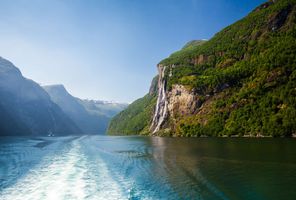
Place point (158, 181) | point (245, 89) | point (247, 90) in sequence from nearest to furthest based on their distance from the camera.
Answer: point (158, 181) < point (247, 90) < point (245, 89)

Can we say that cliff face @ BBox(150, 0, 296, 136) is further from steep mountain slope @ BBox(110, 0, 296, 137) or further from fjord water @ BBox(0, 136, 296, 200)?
fjord water @ BBox(0, 136, 296, 200)

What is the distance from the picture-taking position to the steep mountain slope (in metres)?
122

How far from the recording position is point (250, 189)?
25.5 m

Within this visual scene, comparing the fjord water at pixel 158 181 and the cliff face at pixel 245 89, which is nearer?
the fjord water at pixel 158 181

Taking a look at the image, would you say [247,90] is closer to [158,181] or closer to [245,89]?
[245,89]

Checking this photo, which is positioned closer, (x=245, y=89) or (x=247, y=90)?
(x=247, y=90)

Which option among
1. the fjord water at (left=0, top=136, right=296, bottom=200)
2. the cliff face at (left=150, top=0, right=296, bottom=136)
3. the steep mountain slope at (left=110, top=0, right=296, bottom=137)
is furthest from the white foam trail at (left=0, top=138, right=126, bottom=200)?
the steep mountain slope at (left=110, top=0, right=296, bottom=137)

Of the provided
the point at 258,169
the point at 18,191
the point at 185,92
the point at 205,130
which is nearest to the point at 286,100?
the point at 205,130

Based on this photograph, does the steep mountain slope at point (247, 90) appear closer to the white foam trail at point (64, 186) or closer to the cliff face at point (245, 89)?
the cliff face at point (245, 89)

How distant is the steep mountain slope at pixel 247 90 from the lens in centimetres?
12175

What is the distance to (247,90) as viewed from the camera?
14238 centimetres

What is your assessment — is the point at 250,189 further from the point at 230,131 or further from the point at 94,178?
the point at 230,131

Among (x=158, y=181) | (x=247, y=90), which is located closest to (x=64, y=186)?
(x=158, y=181)

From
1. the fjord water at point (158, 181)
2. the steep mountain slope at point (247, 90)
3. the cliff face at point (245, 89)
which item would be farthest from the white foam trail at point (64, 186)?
the steep mountain slope at point (247, 90)
